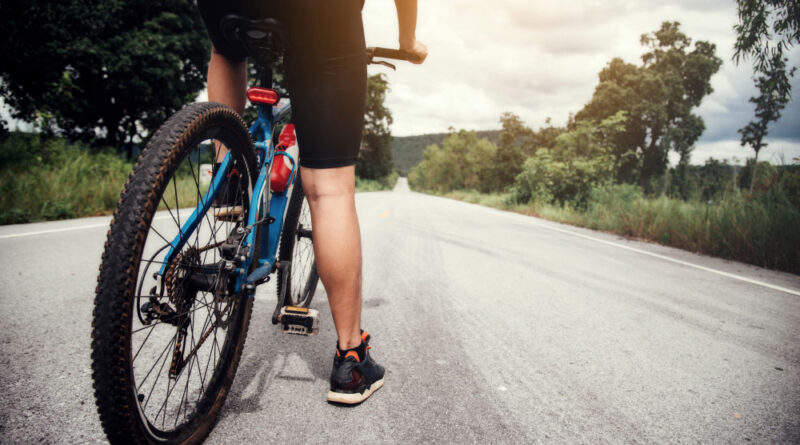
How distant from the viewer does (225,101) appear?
1.54m

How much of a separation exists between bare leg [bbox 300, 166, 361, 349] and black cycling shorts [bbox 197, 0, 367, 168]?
0.16 ft

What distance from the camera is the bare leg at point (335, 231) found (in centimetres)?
130

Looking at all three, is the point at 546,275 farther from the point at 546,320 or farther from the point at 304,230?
the point at 304,230

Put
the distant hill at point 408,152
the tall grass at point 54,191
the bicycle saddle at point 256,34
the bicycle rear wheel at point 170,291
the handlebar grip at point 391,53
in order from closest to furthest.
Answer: the bicycle rear wheel at point 170,291 < the bicycle saddle at point 256,34 < the handlebar grip at point 391,53 < the tall grass at point 54,191 < the distant hill at point 408,152

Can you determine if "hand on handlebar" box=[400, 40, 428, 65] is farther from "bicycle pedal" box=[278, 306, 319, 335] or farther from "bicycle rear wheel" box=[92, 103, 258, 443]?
"bicycle pedal" box=[278, 306, 319, 335]

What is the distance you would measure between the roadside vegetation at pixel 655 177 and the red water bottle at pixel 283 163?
633cm

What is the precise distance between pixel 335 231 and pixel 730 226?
280 inches

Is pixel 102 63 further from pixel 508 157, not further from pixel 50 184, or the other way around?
pixel 508 157

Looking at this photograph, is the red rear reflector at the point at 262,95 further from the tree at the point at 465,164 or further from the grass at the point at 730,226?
the tree at the point at 465,164

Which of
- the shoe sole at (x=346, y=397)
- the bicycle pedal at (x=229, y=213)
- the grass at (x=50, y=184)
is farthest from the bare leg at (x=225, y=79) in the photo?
the grass at (x=50, y=184)

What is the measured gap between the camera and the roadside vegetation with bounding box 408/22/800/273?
5.83 metres

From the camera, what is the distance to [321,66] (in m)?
1.23

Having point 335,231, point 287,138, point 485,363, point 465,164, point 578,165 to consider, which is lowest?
point 485,363

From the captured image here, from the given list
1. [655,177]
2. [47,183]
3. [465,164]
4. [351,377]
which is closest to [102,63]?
[47,183]
